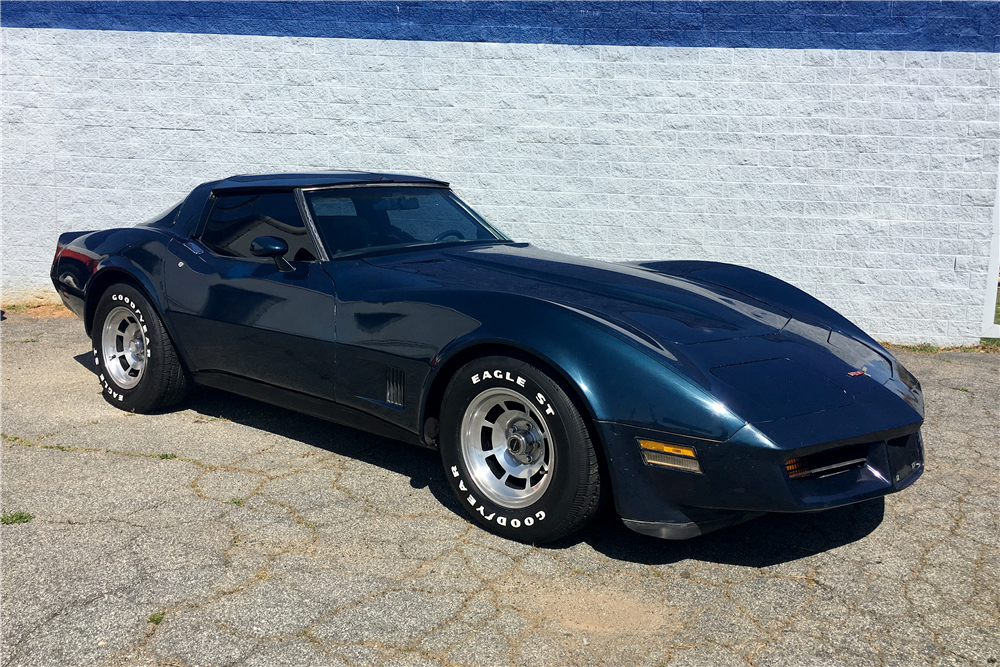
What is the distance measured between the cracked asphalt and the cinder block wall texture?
350cm

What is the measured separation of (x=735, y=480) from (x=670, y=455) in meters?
0.22

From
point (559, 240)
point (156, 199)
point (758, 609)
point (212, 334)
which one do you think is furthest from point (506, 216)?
point (758, 609)

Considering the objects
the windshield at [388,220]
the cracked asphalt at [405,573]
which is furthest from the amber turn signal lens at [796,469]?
the windshield at [388,220]

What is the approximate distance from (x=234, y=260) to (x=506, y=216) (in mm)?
3659

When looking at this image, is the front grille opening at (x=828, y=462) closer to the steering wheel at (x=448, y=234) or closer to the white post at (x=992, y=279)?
the steering wheel at (x=448, y=234)

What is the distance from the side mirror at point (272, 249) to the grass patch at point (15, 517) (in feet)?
4.76

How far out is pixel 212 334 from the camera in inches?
172

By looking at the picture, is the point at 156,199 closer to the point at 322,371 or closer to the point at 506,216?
the point at 506,216

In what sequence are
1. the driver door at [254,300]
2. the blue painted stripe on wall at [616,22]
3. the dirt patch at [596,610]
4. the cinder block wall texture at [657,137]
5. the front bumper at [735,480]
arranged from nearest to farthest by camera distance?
the dirt patch at [596,610] < the front bumper at [735,480] < the driver door at [254,300] < the blue painted stripe on wall at [616,22] < the cinder block wall texture at [657,137]

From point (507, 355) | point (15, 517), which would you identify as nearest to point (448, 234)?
point (507, 355)

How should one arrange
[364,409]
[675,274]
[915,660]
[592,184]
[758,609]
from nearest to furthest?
1. [915,660]
2. [758,609]
3. [364,409]
4. [675,274]
5. [592,184]

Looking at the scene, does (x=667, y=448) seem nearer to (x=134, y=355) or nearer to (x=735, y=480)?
(x=735, y=480)

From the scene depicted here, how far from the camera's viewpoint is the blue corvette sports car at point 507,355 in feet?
9.64

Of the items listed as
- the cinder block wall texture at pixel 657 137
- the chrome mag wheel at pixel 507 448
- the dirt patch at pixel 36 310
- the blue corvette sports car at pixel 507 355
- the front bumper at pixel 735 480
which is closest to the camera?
the front bumper at pixel 735 480
